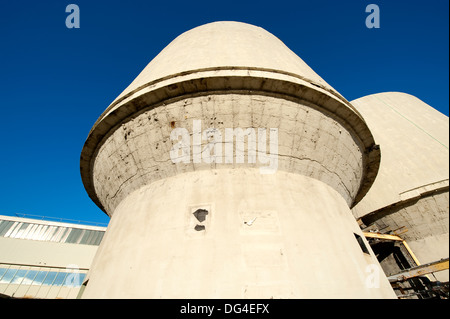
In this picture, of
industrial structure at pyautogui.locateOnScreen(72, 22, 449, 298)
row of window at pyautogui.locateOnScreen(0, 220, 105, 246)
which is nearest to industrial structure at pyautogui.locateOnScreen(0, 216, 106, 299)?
row of window at pyautogui.locateOnScreen(0, 220, 105, 246)

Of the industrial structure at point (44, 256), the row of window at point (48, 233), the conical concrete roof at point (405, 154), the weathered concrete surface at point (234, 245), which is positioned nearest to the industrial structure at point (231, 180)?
the weathered concrete surface at point (234, 245)

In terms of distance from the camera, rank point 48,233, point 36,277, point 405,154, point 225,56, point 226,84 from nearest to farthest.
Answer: point 226,84 < point 225,56 < point 405,154 < point 36,277 < point 48,233

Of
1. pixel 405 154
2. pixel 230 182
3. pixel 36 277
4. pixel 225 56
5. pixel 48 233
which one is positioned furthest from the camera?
pixel 48 233

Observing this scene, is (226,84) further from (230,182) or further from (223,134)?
(230,182)

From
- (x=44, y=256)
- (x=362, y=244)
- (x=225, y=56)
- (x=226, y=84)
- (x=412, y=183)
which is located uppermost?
(x=44, y=256)

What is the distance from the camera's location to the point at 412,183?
9.15m

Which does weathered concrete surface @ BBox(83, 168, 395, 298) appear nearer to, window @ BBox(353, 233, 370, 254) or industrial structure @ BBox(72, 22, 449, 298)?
industrial structure @ BBox(72, 22, 449, 298)

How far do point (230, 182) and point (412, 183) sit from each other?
8.84m

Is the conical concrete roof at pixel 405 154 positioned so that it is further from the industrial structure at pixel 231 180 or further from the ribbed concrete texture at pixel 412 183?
the industrial structure at pixel 231 180

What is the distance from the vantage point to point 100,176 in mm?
5852

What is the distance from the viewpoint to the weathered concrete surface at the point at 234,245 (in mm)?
3248

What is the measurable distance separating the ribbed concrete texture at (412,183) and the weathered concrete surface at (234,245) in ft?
19.7

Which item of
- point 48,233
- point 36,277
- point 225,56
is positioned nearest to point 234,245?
point 225,56
